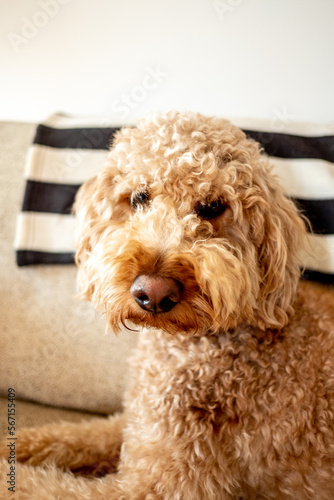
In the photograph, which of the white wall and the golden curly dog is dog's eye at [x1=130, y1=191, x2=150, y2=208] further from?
the white wall

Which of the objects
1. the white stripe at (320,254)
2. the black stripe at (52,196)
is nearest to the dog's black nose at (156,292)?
the white stripe at (320,254)

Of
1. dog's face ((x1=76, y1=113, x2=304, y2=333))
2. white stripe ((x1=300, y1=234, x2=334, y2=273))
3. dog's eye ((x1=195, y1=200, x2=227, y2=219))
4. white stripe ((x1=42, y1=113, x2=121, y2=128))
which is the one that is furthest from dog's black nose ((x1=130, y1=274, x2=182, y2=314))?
white stripe ((x1=42, y1=113, x2=121, y2=128))

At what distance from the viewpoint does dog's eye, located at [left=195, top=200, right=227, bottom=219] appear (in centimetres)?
123

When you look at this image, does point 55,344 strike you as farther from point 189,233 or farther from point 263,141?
point 263,141

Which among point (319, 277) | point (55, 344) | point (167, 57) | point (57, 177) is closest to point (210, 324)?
point (319, 277)

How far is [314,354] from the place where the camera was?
123 cm

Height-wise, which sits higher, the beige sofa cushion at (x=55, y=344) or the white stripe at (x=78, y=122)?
the white stripe at (x=78, y=122)

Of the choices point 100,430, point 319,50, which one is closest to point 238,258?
point 100,430

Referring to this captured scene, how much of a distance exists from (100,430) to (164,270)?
0.93 meters

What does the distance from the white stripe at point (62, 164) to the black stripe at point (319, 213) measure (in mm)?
886

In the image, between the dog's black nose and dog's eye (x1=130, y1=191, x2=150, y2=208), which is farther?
dog's eye (x1=130, y1=191, x2=150, y2=208)

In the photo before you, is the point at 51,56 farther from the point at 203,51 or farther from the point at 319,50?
the point at 319,50

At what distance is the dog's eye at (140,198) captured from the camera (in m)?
1.28

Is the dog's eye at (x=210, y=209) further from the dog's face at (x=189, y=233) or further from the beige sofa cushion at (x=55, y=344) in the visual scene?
the beige sofa cushion at (x=55, y=344)
